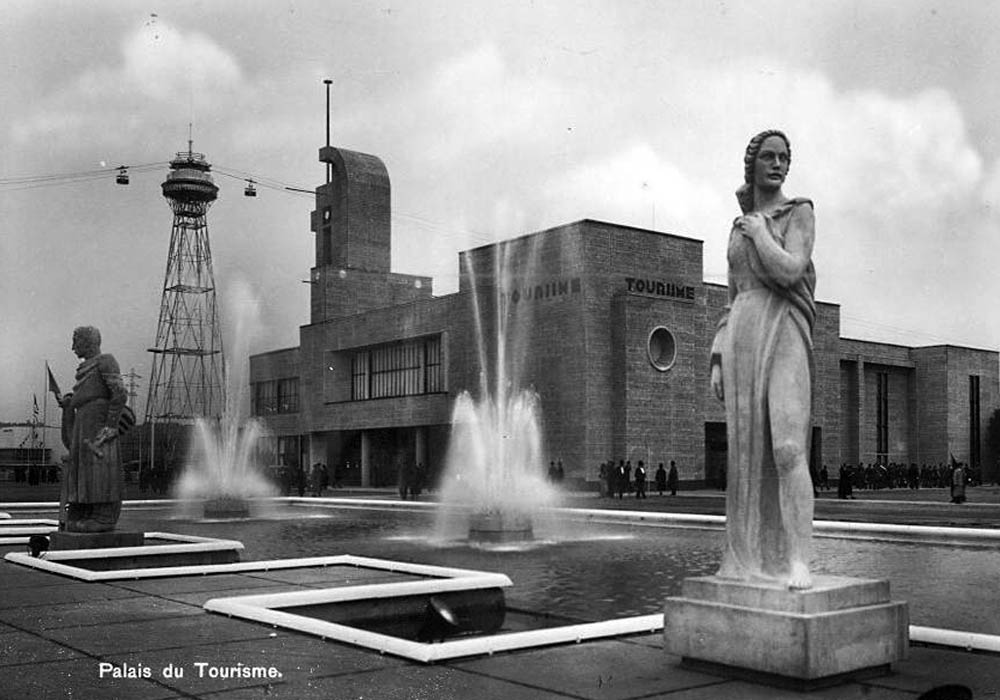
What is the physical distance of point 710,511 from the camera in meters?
28.5

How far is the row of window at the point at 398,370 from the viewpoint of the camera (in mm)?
59156

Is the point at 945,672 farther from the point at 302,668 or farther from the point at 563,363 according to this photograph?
the point at 563,363

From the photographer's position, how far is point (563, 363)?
49.8 m

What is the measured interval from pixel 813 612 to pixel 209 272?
72370mm

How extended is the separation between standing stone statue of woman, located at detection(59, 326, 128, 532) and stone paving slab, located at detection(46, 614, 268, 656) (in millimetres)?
5372

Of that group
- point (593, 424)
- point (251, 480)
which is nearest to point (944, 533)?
point (251, 480)

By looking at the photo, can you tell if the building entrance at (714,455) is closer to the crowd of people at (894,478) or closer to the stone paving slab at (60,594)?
the crowd of people at (894,478)

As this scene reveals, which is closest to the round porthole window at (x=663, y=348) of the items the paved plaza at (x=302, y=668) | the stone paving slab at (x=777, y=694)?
A: the paved plaza at (x=302, y=668)

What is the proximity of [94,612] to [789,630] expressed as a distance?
532 centimetres

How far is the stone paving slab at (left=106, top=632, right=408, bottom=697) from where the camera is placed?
Answer: 5.87 m

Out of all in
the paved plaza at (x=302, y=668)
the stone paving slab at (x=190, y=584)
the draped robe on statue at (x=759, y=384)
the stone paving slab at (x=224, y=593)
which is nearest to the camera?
the paved plaza at (x=302, y=668)

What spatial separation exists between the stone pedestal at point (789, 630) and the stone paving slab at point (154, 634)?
114 inches

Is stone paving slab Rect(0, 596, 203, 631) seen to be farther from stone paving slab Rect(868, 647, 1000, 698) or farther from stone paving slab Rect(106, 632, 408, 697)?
stone paving slab Rect(868, 647, 1000, 698)

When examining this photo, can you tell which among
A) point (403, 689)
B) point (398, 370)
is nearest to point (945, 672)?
point (403, 689)
